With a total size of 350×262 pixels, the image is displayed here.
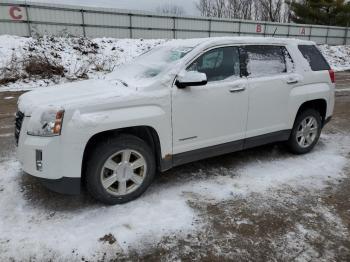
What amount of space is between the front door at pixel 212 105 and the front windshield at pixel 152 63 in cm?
30

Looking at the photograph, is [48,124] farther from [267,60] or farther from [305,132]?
[305,132]

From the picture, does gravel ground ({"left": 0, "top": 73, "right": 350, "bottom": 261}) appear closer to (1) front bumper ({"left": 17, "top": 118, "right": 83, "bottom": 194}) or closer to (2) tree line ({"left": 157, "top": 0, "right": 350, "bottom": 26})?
(1) front bumper ({"left": 17, "top": 118, "right": 83, "bottom": 194})

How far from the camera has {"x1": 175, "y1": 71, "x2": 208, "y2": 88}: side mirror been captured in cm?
346

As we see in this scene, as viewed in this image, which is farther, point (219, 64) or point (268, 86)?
point (268, 86)

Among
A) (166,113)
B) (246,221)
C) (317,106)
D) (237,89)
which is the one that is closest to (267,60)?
(237,89)

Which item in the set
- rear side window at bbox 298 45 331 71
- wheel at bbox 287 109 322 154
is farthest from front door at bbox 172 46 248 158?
rear side window at bbox 298 45 331 71

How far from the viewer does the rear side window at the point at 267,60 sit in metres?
4.18

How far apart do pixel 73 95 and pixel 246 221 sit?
2264 millimetres

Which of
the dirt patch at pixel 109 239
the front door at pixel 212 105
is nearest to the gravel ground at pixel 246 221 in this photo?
the dirt patch at pixel 109 239

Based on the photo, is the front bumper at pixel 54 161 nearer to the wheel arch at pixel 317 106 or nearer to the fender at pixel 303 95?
the fender at pixel 303 95

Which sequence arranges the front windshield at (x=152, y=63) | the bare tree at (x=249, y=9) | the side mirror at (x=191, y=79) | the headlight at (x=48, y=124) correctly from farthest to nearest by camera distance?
the bare tree at (x=249, y=9), the front windshield at (x=152, y=63), the side mirror at (x=191, y=79), the headlight at (x=48, y=124)

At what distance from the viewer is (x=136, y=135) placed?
11.6ft

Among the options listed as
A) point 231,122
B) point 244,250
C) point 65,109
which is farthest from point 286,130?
point 65,109

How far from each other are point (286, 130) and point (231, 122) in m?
1.15
